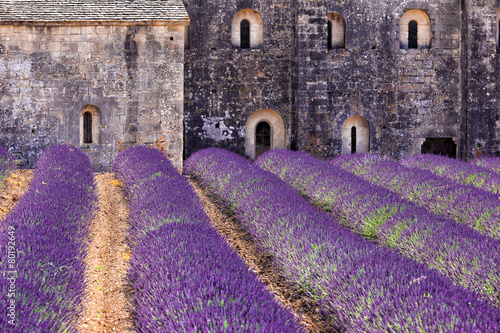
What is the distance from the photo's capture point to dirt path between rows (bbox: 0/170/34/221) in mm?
6389

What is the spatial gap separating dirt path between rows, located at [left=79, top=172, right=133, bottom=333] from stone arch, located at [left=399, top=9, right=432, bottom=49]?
380 inches

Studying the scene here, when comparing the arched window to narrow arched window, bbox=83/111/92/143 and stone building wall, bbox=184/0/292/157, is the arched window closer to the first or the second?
stone building wall, bbox=184/0/292/157

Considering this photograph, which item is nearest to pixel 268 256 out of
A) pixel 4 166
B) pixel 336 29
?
pixel 4 166

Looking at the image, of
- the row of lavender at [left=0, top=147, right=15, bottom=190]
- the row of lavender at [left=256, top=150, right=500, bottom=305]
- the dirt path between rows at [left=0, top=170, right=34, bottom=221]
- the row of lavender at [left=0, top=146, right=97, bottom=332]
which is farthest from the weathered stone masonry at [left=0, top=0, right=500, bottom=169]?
the row of lavender at [left=0, top=146, right=97, bottom=332]

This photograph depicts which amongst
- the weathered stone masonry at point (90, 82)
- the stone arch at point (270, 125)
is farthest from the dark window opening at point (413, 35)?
the weathered stone masonry at point (90, 82)

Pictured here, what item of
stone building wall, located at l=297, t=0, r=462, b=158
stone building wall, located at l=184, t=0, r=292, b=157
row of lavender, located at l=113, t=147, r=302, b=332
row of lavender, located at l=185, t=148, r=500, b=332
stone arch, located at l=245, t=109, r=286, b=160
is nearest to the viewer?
row of lavender, located at l=113, t=147, r=302, b=332

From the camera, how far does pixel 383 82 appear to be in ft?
43.7

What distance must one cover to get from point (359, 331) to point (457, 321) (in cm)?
67

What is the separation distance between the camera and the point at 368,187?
6812 millimetres

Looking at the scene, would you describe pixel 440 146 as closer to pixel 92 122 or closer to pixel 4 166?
pixel 92 122

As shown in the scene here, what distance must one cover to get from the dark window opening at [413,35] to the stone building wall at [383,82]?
40cm

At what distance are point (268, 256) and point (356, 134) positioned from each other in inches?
350

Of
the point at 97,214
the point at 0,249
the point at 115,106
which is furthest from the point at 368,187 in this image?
the point at 115,106

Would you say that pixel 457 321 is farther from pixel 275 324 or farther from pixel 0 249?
pixel 0 249
